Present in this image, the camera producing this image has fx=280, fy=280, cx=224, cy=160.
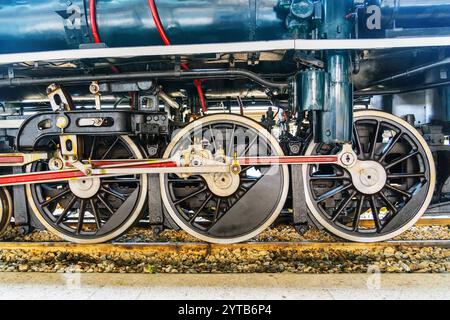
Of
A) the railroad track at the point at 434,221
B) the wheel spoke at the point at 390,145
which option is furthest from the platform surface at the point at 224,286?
the railroad track at the point at 434,221

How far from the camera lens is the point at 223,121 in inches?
84.7

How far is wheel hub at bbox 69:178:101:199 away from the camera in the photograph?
2.14 m

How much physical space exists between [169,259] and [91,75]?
145 cm

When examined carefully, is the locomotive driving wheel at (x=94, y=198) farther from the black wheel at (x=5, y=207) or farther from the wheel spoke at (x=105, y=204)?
the black wheel at (x=5, y=207)

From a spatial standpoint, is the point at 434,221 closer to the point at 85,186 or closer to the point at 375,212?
the point at 375,212

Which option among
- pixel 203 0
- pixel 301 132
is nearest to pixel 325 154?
pixel 301 132

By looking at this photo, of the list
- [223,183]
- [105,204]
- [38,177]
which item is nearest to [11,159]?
[38,177]

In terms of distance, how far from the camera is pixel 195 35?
73.6 inches

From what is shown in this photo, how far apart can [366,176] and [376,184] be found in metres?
0.09

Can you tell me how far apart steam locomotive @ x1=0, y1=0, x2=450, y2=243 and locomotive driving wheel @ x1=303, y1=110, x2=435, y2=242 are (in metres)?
0.01

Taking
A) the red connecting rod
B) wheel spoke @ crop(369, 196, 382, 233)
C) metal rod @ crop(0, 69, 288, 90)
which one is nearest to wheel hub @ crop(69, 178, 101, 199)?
the red connecting rod

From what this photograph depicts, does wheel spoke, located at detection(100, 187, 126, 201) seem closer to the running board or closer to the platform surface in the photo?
the platform surface

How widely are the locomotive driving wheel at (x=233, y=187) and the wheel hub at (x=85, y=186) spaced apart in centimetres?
51

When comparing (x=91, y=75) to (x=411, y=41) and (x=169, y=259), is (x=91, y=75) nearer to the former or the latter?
(x=169, y=259)
